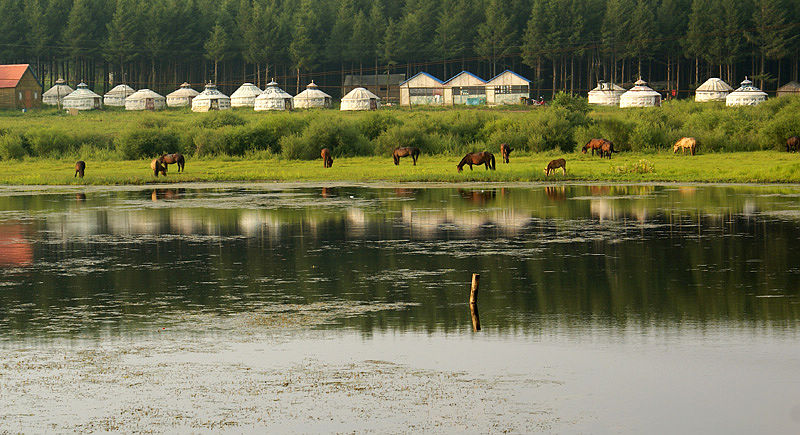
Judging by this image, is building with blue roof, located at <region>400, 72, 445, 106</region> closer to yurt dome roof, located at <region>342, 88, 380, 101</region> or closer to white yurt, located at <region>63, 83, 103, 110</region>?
yurt dome roof, located at <region>342, 88, 380, 101</region>

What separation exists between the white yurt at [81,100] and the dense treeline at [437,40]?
14.9m

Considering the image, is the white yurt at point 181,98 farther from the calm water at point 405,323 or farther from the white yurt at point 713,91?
the calm water at point 405,323

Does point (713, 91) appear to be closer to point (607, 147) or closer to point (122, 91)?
point (607, 147)

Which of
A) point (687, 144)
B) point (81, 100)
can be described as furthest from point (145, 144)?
point (81, 100)

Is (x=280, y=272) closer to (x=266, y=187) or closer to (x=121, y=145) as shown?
(x=266, y=187)

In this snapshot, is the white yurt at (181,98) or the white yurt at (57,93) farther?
the white yurt at (57,93)

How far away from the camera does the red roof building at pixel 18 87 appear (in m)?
134

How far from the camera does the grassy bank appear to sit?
145 feet

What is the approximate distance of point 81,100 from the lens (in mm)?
133625

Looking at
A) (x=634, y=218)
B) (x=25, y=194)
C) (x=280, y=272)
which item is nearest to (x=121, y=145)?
(x=25, y=194)

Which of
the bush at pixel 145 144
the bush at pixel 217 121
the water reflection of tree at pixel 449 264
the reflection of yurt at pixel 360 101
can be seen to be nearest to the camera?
the water reflection of tree at pixel 449 264

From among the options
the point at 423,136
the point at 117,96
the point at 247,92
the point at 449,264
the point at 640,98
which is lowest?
the point at 449,264

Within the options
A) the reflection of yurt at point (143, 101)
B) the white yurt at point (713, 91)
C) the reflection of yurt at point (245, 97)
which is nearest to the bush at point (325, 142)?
the white yurt at point (713, 91)

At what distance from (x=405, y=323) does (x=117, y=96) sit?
135 meters
